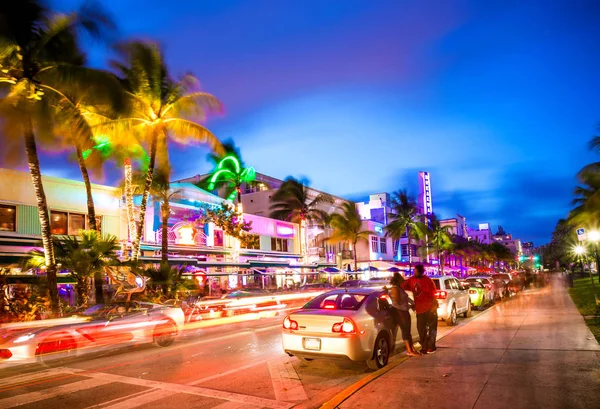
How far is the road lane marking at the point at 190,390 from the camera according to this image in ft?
21.9

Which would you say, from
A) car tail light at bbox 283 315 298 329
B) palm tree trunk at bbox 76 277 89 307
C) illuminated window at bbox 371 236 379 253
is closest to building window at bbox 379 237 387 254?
illuminated window at bbox 371 236 379 253

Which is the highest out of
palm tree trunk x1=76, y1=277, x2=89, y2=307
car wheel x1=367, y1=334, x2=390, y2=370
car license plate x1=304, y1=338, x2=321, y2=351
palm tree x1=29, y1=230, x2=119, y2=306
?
palm tree x1=29, y1=230, x2=119, y2=306

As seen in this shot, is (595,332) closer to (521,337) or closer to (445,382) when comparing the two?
(521,337)

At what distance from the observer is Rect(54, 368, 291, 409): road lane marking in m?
6.67

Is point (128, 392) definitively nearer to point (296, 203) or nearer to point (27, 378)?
point (27, 378)

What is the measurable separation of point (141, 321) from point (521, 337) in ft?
29.0

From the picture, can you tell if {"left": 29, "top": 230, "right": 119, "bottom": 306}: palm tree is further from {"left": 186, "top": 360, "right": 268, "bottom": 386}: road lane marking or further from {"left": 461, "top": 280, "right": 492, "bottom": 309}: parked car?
{"left": 461, "top": 280, "right": 492, "bottom": 309}: parked car

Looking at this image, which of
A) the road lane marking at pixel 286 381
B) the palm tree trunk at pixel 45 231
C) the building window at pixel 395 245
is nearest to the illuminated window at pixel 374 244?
the building window at pixel 395 245

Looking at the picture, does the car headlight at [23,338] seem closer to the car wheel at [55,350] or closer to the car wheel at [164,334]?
the car wheel at [55,350]

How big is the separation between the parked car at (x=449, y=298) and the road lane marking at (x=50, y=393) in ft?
30.5

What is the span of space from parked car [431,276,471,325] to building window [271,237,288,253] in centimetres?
2401

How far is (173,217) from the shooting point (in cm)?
2917

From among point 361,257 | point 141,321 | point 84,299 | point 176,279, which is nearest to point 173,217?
point 176,279

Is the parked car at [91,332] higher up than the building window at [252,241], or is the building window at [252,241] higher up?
the building window at [252,241]
